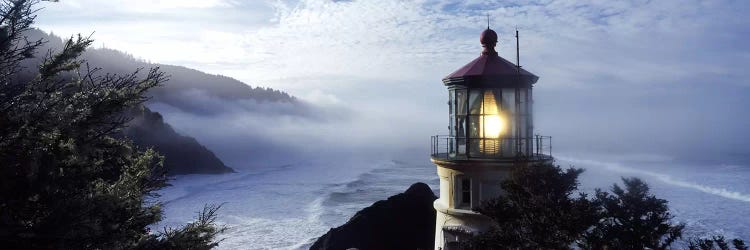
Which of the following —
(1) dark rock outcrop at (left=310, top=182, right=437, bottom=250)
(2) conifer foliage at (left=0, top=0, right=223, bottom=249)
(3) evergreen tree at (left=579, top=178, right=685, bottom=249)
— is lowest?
(1) dark rock outcrop at (left=310, top=182, right=437, bottom=250)

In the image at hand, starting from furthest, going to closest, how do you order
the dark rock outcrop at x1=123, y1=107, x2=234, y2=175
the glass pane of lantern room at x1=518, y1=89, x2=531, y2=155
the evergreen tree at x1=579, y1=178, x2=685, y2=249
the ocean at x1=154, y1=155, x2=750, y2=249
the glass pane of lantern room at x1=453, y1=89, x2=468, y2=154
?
the dark rock outcrop at x1=123, y1=107, x2=234, y2=175 → the ocean at x1=154, y1=155, x2=750, y2=249 → the glass pane of lantern room at x1=453, y1=89, x2=468, y2=154 → the glass pane of lantern room at x1=518, y1=89, x2=531, y2=155 → the evergreen tree at x1=579, y1=178, x2=685, y2=249

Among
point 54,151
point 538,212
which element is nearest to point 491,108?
point 538,212

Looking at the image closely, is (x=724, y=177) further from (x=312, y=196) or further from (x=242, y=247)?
(x=242, y=247)

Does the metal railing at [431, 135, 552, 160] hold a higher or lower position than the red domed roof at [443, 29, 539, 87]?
lower

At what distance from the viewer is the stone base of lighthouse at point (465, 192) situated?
27.6 feet

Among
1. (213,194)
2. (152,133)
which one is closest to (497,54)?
(213,194)

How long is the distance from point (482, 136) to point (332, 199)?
30.8 m

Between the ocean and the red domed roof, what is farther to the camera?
the ocean

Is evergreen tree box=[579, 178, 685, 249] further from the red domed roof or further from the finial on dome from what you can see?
the finial on dome

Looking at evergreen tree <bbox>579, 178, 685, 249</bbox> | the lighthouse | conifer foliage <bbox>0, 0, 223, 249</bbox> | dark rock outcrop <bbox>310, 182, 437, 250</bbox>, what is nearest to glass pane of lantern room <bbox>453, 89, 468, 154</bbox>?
the lighthouse

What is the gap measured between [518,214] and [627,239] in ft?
3.95

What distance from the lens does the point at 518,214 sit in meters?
6.39

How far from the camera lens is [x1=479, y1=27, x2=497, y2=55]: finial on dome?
8.91 meters

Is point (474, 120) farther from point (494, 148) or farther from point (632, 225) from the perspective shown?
point (632, 225)
